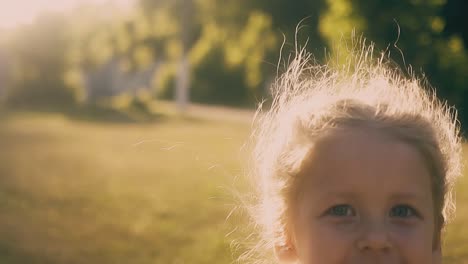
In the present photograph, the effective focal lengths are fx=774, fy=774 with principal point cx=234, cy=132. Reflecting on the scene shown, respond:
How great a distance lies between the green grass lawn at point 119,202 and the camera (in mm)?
5867

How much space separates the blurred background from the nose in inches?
41.2

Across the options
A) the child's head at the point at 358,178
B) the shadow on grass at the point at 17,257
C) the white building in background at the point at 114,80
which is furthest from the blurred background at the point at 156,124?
the white building in background at the point at 114,80

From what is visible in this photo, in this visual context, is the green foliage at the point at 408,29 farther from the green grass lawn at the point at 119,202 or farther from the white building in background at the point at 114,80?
the white building in background at the point at 114,80

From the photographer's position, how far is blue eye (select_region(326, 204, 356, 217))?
2146mm

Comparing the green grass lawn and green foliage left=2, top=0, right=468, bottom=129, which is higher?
green foliage left=2, top=0, right=468, bottom=129

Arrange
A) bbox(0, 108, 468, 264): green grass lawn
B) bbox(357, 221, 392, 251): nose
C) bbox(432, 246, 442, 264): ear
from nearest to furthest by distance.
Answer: bbox(357, 221, 392, 251): nose < bbox(432, 246, 442, 264): ear < bbox(0, 108, 468, 264): green grass lawn

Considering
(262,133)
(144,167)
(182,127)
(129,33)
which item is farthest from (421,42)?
(129,33)

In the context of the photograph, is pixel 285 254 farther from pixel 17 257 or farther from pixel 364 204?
pixel 17 257

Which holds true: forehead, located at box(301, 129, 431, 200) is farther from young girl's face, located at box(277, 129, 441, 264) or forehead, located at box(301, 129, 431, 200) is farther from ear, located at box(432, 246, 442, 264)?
ear, located at box(432, 246, 442, 264)

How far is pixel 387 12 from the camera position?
14.9 meters

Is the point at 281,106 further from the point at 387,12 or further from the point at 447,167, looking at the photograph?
the point at 387,12

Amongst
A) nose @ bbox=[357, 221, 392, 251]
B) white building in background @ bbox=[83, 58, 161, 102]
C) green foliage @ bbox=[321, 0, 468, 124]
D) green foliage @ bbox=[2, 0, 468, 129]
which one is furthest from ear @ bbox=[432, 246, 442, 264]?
white building in background @ bbox=[83, 58, 161, 102]

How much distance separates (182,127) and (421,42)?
7.93 meters

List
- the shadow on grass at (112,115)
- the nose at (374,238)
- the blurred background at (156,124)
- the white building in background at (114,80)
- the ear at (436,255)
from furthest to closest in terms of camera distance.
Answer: the white building in background at (114,80)
the shadow on grass at (112,115)
the blurred background at (156,124)
the ear at (436,255)
the nose at (374,238)
